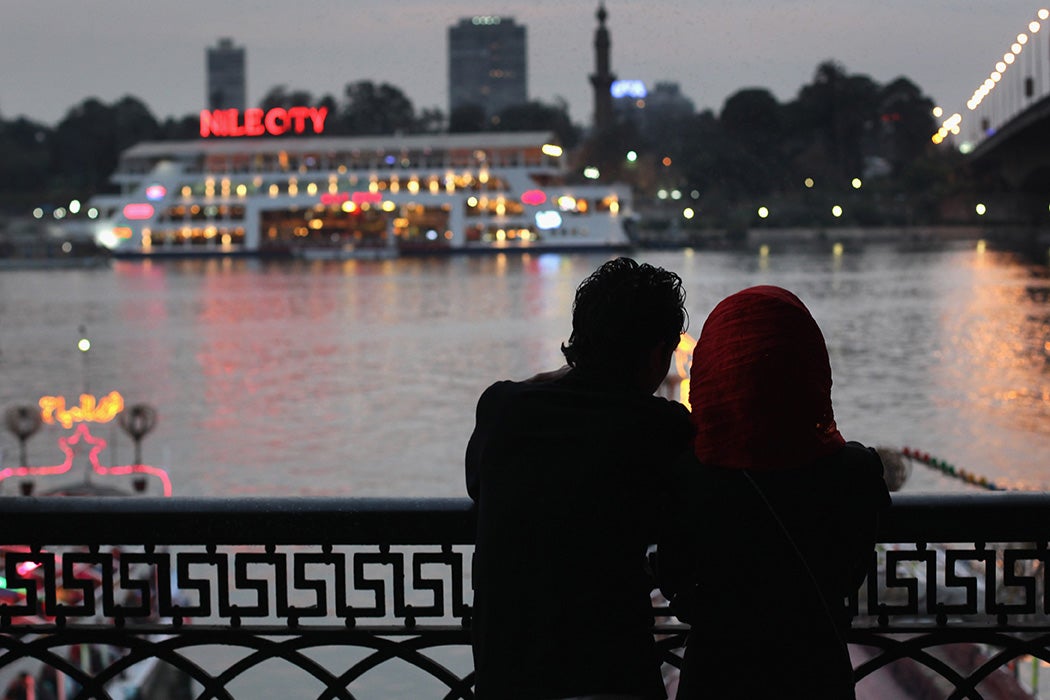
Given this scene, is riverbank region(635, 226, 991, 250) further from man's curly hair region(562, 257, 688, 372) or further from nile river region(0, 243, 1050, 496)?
man's curly hair region(562, 257, 688, 372)

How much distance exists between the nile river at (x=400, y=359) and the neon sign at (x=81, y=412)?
50 centimetres

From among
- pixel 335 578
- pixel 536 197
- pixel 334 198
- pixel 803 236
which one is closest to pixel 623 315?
pixel 335 578

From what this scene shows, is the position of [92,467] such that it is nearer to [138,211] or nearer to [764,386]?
[764,386]

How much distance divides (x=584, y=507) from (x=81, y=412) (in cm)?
2407

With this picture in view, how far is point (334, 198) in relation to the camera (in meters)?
86.2

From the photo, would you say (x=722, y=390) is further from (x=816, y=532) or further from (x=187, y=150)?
(x=187, y=150)

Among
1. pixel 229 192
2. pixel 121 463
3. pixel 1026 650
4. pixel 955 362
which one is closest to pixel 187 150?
pixel 229 192

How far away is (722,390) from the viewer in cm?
204

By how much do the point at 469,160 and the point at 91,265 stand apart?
2954cm

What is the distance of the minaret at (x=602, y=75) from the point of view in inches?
4498

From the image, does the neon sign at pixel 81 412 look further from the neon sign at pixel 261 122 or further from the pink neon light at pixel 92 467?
the neon sign at pixel 261 122

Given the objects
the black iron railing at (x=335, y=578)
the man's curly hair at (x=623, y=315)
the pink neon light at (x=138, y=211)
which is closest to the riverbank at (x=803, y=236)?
the pink neon light at (x=138, y=211)

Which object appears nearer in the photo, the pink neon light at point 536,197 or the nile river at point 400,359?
the nile river at point 400,359

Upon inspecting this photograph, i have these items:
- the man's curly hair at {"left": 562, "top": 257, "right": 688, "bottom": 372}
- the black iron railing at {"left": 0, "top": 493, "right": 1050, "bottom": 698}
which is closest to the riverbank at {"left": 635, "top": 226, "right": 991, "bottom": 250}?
the black iron railing at {"left": 0, "top": 493, "right": 1050, "bottom": 698}
